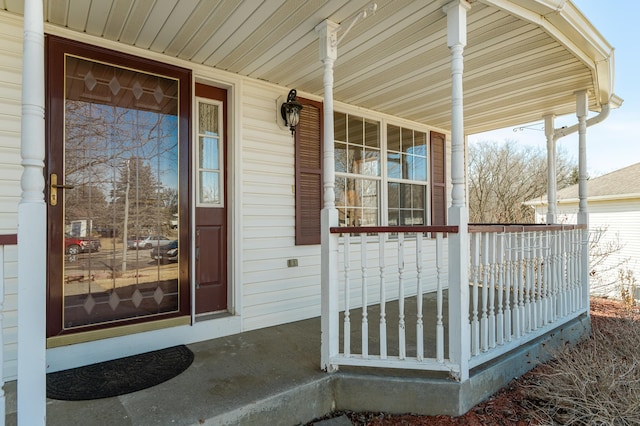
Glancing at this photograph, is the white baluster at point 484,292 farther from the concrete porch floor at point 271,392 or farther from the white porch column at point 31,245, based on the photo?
the white porch column at point 31,245

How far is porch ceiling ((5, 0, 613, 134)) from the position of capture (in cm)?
231

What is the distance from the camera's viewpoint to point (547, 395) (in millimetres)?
2365

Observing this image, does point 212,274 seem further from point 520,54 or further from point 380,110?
point 520,54

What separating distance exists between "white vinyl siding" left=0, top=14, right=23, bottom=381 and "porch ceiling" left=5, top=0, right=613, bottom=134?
216 millimetres

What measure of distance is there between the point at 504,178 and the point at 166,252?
51.5ft

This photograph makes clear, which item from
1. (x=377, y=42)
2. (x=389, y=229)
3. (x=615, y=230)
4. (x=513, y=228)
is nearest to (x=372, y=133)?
(x=377, y=42)

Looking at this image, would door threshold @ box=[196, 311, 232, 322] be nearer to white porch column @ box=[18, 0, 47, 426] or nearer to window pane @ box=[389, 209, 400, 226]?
white porch column @ box=[18, 0, 47, 426]

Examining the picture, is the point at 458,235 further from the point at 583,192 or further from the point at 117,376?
the point at 583,192

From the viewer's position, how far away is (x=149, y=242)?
2838mm

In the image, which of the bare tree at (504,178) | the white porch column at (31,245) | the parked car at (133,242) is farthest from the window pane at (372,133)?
the bare tree at (504,178)

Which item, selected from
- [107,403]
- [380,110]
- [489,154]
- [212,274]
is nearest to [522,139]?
[489,154]

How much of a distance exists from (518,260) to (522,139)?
16240 mm

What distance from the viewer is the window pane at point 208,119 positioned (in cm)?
321

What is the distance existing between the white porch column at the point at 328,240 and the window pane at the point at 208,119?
1279mm
